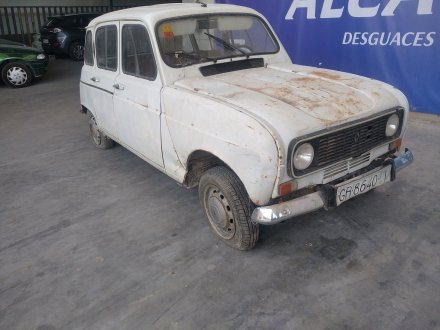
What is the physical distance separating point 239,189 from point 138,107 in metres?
1.47

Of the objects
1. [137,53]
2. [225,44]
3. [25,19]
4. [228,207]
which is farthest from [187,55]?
[25,19]

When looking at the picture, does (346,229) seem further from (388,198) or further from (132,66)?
(132,66)

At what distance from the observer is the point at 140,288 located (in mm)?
2768

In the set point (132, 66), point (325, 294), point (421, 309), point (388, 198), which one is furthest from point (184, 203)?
point (421, 309)

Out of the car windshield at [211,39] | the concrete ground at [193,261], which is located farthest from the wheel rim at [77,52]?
the car windshield at [211,39]

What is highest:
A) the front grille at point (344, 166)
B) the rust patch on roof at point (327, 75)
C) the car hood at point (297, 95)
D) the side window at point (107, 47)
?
the side window at point (107, 47)

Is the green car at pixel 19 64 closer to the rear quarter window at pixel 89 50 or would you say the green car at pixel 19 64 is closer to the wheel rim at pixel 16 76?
the wheel rim at pixel 16 76

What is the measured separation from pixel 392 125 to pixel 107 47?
314 centimetres

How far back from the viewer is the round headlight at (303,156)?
2.56m

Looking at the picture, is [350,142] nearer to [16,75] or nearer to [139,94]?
[139,94]

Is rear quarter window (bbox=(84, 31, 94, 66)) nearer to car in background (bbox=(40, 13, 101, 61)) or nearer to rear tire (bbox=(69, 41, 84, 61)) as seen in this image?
car in background (bbox=(40, 13, 101, 61))

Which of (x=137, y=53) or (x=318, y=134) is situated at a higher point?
(x=137, y=53)

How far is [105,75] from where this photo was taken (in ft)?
14.5

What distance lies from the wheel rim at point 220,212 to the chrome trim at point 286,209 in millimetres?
393
